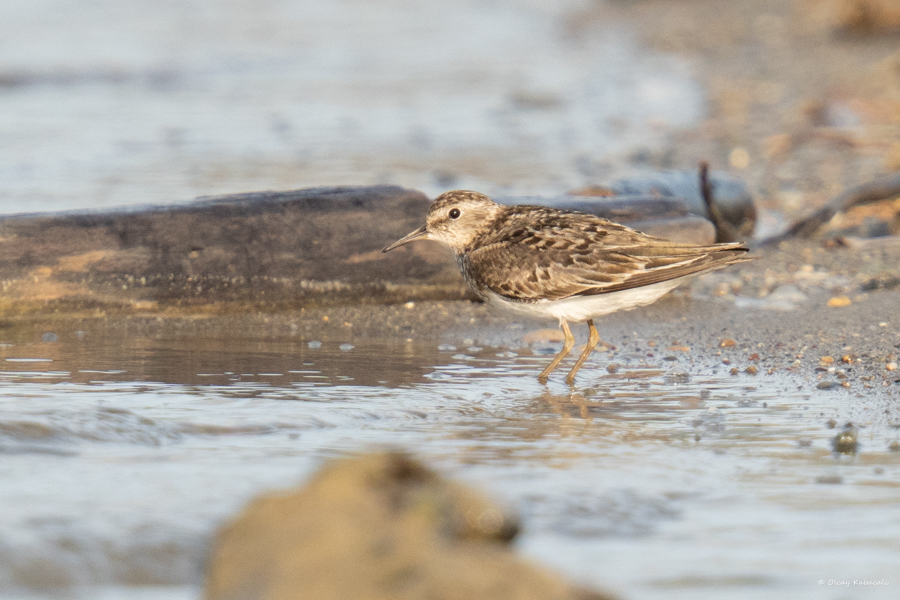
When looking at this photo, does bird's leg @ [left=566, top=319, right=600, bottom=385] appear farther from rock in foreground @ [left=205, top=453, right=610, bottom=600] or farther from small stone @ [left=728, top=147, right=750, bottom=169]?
small stone @ [left=728, top=147, right=750, bottom=169]

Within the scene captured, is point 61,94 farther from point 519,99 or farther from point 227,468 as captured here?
point 227,468

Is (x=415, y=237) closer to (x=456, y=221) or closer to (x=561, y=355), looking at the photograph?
(x=456, y=221)

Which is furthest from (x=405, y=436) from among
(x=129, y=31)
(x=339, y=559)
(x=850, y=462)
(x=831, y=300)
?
(x=129, y=31)

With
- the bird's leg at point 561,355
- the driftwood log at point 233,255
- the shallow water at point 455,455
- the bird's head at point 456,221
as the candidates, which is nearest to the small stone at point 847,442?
the shallow water at point 455,455

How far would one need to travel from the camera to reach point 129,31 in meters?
22.0

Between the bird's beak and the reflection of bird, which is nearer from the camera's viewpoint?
the reflection of bird

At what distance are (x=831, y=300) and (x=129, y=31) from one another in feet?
62.5

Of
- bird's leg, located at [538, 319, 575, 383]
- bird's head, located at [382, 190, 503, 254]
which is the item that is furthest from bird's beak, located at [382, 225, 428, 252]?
bird's leg, located at [538, 319, 575, 383]

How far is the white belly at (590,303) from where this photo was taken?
4.97 meters

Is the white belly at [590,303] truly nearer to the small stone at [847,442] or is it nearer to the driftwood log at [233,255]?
the driftwood log at [233,255]

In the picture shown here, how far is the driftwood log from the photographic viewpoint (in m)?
5.31

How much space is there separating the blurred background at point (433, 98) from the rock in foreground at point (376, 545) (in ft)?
19.6

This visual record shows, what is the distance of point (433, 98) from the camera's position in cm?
1483

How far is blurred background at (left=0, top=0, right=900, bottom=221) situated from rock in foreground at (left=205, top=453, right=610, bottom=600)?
598 cm
